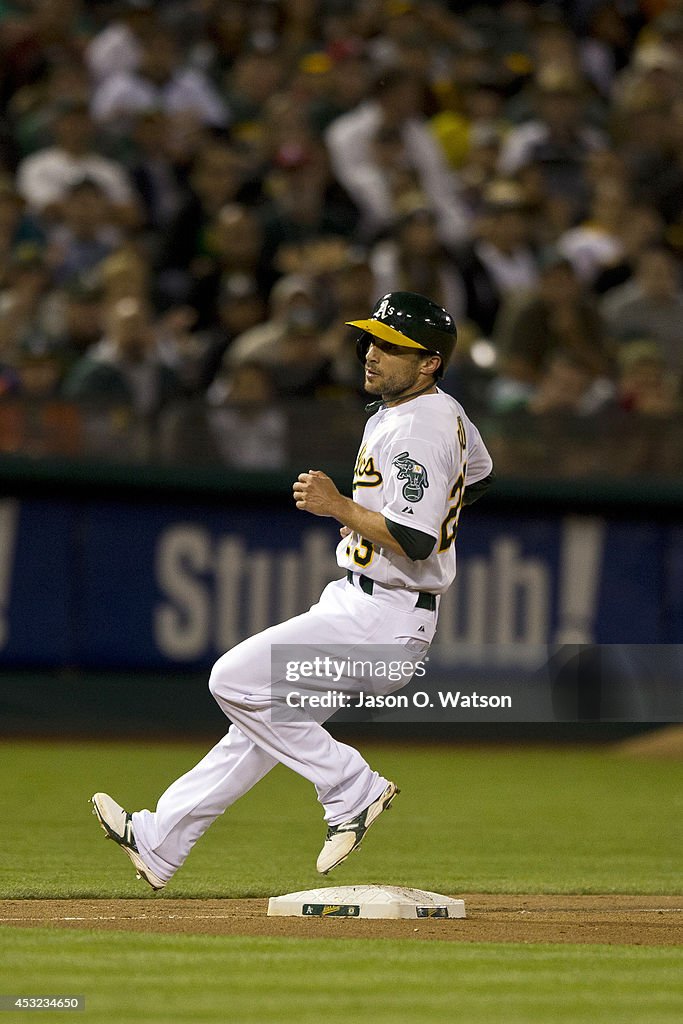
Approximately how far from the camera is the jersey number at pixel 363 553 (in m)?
6.25

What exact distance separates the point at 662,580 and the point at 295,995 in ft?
27.7

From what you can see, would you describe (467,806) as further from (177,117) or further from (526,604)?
(177,117)

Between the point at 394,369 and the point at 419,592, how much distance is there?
0.76m

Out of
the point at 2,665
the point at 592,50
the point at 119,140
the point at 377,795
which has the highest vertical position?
the point at 592,50

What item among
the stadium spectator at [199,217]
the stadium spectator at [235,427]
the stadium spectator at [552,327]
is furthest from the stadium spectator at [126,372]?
the stadium spectator at [552,327]

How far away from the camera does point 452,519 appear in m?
6.31

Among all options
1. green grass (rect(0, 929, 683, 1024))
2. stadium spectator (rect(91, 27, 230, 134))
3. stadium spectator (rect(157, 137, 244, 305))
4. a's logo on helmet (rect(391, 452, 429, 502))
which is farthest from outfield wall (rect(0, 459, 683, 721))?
green grass (rect(0, 929, 683, 1024))

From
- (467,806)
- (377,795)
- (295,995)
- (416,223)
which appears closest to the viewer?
(295,995)

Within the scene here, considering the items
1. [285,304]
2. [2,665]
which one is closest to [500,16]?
[285,304]

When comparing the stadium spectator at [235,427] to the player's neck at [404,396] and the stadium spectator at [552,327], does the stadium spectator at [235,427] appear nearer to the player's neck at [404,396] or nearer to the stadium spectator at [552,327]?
the stadium spectator at [552,327]

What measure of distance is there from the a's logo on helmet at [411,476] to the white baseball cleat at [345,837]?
1.02m

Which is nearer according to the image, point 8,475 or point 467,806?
point 467,806

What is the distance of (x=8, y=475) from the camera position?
1217 cm

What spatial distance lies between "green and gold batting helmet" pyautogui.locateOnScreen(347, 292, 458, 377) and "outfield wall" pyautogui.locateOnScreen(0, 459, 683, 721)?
6049 millimetres
